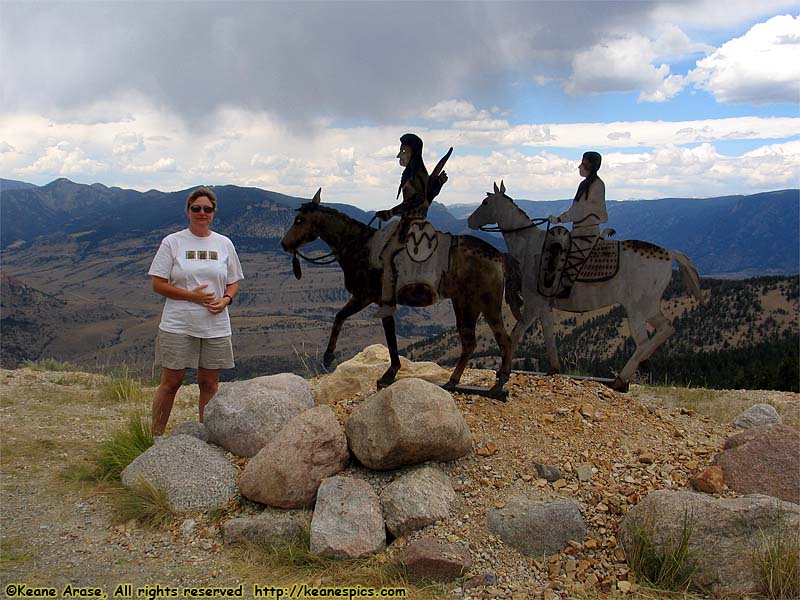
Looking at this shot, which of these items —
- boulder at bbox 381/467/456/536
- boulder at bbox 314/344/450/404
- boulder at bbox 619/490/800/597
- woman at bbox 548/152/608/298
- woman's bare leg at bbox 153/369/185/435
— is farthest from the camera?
boulder at bbox 314/344/450/404

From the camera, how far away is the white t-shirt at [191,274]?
18.5 feet

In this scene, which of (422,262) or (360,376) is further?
(360,376)

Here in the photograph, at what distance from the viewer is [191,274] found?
5668mm

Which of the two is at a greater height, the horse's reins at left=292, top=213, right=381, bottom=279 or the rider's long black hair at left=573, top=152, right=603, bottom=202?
the rider's long black hair at left=573, top=152, right=603, bottom=202

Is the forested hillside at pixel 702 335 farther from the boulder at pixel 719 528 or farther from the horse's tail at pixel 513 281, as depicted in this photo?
the boulder at pixel 719 528

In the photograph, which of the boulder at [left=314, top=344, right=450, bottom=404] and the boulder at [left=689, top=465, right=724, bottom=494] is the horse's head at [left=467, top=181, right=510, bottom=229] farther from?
the boulder at [left=689, top=465, right=724, bottom=494]

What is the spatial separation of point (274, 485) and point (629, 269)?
4.80m

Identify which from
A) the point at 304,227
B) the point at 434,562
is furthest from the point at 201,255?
the point at 434,562

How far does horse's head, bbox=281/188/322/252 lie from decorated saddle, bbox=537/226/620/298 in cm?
286

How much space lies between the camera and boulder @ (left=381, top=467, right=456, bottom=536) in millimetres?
4641

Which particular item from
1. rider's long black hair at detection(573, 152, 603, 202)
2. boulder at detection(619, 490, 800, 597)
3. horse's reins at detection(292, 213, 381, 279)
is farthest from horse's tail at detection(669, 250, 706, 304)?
horse's reins at detection(292, 213, 381, 279)

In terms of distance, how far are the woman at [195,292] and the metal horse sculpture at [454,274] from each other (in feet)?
3.10

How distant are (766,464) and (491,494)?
7.29 feet

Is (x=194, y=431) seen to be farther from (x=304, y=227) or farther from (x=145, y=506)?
(x=304, y=227)
